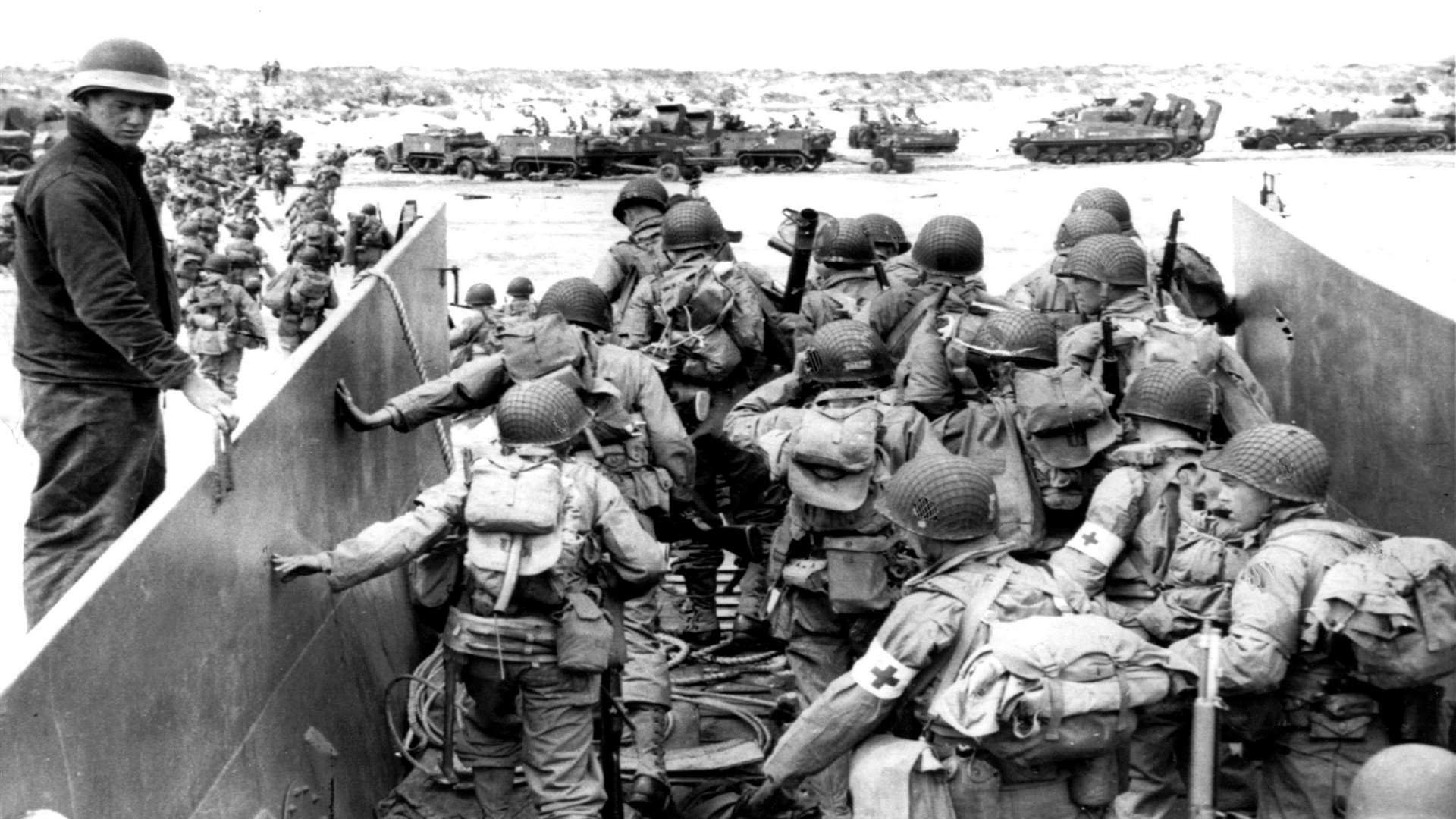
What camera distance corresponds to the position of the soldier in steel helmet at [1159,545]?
4.77m

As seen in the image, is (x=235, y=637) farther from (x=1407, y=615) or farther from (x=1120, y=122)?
(x=1120, y=122)

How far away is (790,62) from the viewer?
280 ft

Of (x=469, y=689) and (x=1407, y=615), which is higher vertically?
(x=1407, y=615)

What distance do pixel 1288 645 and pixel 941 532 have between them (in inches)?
36.2

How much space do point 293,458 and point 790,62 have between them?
82.3 meters

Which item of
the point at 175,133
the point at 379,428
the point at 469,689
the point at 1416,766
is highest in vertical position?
the point at 1416,766

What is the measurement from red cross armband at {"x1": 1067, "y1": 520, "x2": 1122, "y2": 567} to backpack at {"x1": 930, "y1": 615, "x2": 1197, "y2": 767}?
4.40 ft

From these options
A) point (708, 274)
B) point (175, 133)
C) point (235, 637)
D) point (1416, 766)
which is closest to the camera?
point (1416, 766)

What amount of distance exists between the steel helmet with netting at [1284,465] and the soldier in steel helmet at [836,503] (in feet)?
4.01

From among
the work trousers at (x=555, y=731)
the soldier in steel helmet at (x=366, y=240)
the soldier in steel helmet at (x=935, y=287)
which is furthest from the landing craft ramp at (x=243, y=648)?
the soldier in steel helmet at (x=366, y=240)

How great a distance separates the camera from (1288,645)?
4246 mm

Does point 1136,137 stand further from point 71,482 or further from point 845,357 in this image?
point 71,482

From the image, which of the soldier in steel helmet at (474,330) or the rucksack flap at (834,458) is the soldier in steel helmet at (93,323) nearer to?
the rucksack flap at (834,458)

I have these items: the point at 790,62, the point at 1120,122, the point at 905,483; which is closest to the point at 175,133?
the point at 1120,122
